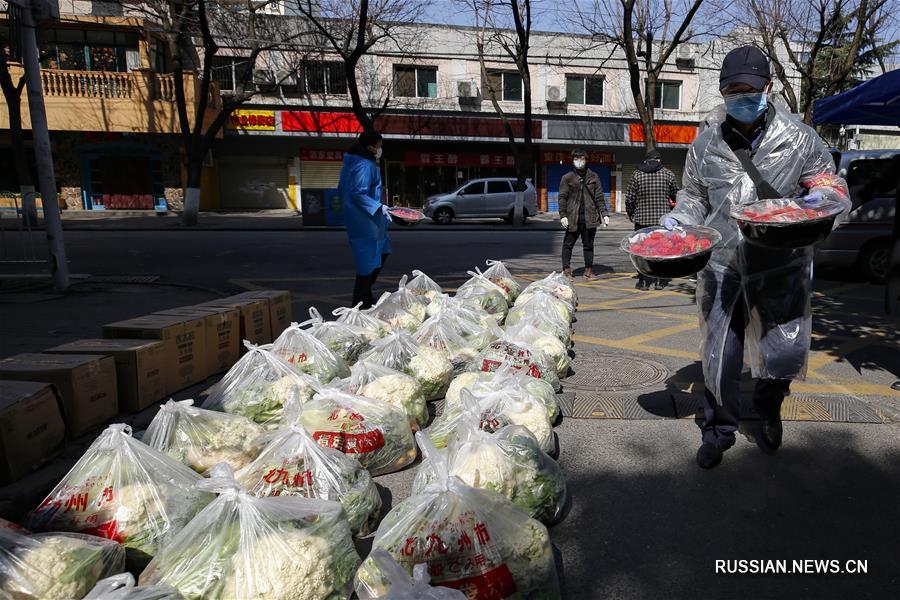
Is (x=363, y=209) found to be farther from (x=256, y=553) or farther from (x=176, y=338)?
(x=256, y=553)

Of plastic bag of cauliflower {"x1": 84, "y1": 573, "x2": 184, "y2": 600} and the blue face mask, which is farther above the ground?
the blue face mask

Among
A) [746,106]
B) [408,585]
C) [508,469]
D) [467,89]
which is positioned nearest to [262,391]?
[508,469]

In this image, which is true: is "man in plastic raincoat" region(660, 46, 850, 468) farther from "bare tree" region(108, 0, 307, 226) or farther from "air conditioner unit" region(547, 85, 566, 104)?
"air conditioner unit" region(547, 85, 566, 104)

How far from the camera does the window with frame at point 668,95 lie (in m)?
29.9

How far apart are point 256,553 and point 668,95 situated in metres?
31.7

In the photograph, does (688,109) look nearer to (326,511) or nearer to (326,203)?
(326,203)

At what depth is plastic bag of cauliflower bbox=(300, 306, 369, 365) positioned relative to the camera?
4.26 meters

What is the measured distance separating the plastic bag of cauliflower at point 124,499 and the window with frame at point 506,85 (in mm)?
27374

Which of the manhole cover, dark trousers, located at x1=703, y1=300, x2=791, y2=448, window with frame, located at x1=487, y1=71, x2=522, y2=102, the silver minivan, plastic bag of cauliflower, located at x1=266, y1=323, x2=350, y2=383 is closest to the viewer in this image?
dark trousers, located at x1=703, y1=300, x2=791, y2=448

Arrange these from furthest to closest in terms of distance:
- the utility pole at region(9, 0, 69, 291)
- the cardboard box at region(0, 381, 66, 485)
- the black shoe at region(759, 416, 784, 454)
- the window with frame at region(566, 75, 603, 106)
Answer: the window with frame at region(566, 75, 603, 106)
the utility pole at region(9, 0, 69, 291)
the black shoe at region(759, 416, 784, 454)
the cardboard box at region(0, 381, 66, 485)

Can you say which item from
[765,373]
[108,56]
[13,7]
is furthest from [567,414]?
[108,56]

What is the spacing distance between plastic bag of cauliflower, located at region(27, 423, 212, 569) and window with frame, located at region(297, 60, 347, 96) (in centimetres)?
2623

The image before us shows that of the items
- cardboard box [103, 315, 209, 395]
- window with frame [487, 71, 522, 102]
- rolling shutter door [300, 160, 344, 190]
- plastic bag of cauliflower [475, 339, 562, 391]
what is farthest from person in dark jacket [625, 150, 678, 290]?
window with frame [487, 71, 522, 102]

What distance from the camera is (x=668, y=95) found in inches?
1183
